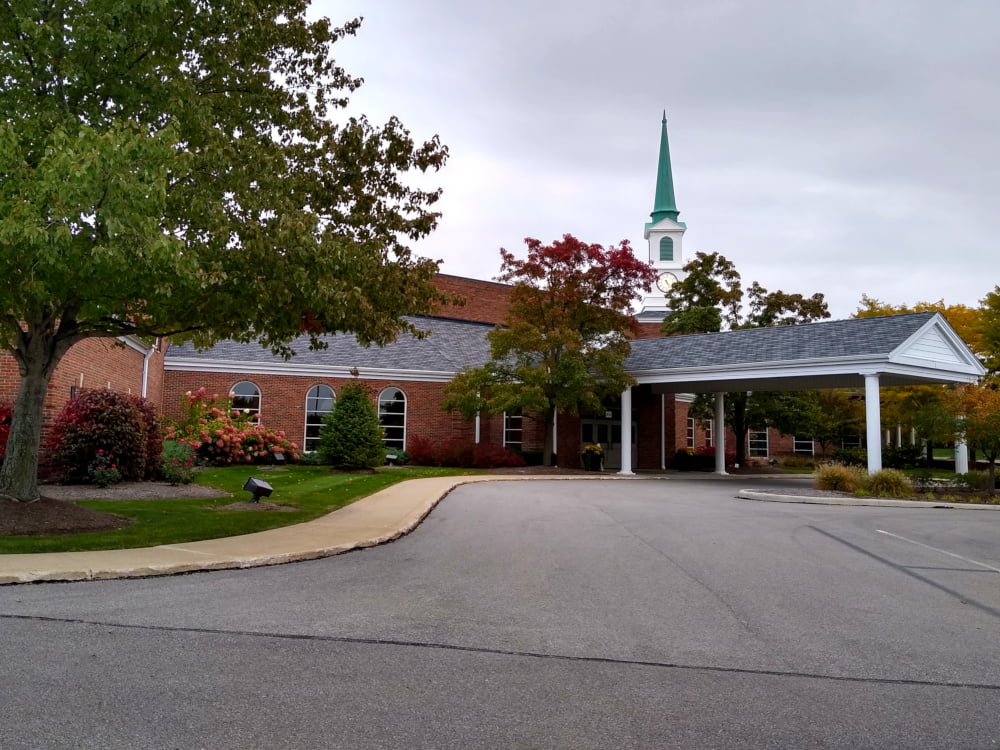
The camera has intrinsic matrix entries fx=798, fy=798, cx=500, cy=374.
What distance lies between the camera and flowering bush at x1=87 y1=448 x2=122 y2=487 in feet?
51.6

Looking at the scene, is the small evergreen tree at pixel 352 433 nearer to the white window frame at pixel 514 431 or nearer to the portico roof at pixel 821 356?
the white window frame at pixel 514 431

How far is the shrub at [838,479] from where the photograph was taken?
22016 mm

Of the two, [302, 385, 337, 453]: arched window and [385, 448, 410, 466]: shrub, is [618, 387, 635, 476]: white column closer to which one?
[385, 448, 410, 466]: shrub

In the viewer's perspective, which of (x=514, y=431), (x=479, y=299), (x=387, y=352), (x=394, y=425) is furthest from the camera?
(x=479, y=299)

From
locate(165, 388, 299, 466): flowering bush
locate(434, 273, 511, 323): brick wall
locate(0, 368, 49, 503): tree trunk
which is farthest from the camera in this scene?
locate(434, 273, 511, 323): brick wall

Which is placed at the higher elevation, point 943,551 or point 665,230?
point 665,230

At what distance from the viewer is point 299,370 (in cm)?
3008

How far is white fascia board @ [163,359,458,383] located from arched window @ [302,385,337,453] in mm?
581

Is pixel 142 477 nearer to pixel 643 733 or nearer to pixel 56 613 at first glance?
pixel 56 613

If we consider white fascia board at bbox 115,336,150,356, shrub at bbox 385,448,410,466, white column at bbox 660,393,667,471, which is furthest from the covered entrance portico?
white fascia board at bbox 115,336,150,356

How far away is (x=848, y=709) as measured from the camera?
4.61 meters

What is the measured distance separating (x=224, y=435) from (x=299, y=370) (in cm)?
586

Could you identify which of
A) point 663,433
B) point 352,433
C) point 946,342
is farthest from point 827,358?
point 352,433

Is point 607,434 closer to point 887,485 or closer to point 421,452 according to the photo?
point 421,452
